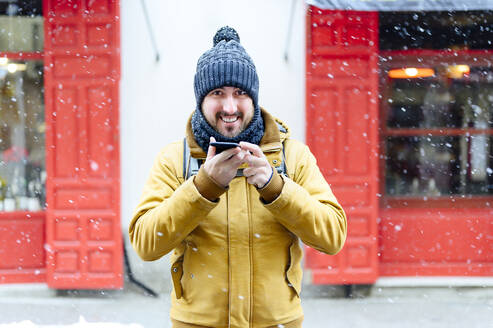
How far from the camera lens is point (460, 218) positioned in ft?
21.2

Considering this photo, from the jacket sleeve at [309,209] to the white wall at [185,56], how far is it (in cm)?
415

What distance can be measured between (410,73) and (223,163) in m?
5.16

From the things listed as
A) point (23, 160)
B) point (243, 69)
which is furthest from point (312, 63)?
point (243, 69)

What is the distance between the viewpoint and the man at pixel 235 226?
196 cm

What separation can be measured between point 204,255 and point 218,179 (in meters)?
0.36

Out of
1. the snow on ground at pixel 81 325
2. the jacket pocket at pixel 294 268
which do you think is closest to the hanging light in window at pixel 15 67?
the snow on ground at pixel 81 325

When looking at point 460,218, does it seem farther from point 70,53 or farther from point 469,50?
point 70,53

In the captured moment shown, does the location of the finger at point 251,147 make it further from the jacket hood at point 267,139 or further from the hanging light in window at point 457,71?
the hanging light in window at point 457,71

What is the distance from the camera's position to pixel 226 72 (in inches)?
80.3

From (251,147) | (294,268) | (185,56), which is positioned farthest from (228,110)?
(185,56)

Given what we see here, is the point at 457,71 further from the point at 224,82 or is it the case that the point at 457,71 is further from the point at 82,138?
the point at 224,82

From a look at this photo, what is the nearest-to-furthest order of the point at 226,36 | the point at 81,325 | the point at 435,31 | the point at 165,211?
the point at 165,211 → the point at 226,36 → the point at 81,325 → the point at 435,31

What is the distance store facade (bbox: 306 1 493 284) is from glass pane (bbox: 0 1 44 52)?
9.93 ft

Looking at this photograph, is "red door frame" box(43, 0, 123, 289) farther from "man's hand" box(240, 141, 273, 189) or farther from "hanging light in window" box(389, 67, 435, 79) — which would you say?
"man's hand" box(240, 141, 273, 189)
